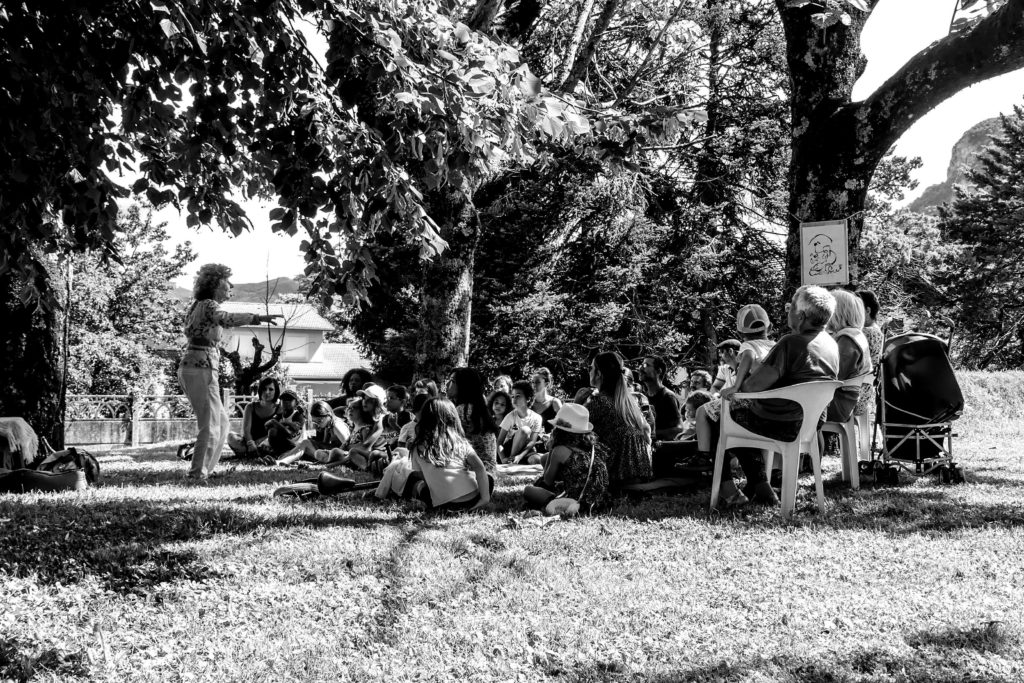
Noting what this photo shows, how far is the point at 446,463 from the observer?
24.4 feet

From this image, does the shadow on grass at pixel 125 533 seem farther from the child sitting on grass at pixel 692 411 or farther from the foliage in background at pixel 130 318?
the foliage in background at pixel 130 318

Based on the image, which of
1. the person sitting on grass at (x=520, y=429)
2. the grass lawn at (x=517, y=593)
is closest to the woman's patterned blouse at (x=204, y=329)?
the grass lawn at (x=517, y=593)

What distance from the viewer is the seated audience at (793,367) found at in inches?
253

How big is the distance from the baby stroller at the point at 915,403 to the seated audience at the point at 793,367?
6.85 ft

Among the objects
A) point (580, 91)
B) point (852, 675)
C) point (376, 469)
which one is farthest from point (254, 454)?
point (852, 675)

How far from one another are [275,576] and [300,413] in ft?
30.0

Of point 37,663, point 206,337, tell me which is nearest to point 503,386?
point 206,337

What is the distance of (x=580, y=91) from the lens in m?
6.39

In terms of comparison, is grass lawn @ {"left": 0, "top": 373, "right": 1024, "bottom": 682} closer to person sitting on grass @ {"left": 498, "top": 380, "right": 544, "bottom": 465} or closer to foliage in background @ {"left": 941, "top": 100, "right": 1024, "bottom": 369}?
person sitting on grass @ {"left": 498, "top": 380, "right": 544, "bottom": 465}

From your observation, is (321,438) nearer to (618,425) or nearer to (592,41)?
(618,425)

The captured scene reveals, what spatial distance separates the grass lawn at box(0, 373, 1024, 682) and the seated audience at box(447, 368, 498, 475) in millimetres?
2048

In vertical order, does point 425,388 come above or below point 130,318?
below

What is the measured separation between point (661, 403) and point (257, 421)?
6.57 metres

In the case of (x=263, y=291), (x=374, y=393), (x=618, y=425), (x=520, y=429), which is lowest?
(x=520, y=429)
